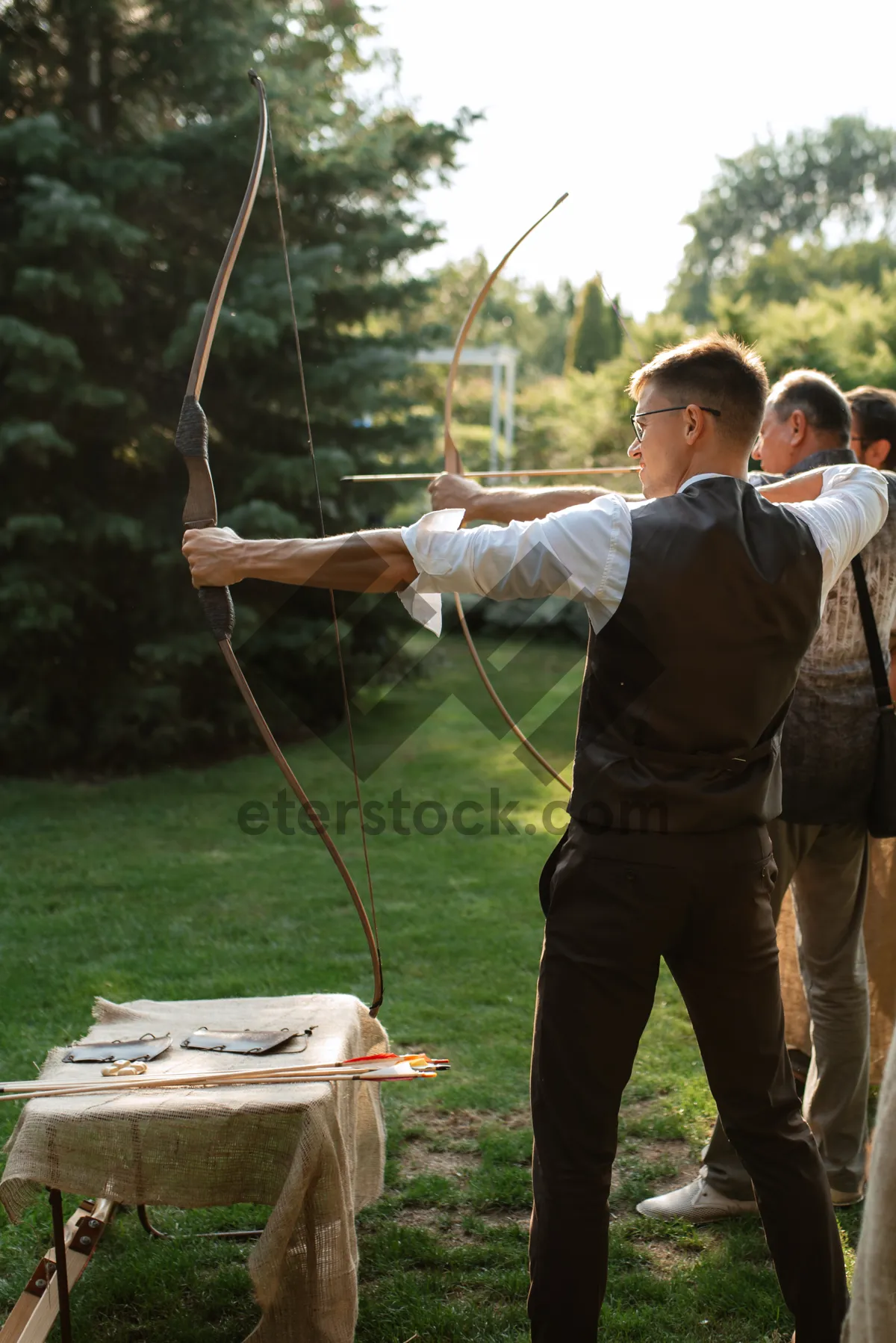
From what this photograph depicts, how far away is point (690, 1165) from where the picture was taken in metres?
2.59

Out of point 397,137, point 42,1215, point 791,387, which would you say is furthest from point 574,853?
point 397,137

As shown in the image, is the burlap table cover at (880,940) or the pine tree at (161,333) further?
the pine tree at (161,333)

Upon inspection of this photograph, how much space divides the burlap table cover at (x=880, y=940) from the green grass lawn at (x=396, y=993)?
47cm

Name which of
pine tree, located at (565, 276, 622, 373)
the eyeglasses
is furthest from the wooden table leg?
pine tree, located at (565, 276, 622, 373)

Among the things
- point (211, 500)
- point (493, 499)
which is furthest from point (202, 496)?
point (493, 499)

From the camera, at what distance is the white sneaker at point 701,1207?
2.35 m

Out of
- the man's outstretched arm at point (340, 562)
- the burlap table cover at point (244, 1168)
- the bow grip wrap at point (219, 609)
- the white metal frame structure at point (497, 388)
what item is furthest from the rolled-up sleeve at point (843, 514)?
the white metal frame structure at point (497, 388)

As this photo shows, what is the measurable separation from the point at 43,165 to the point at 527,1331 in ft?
18.5

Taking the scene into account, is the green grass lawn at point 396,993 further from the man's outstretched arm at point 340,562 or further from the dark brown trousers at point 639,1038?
the man's outstretched arm at point 340,562

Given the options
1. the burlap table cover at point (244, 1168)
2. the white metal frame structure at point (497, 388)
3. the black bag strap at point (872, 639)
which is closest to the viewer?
the burlap table cover at point (244, 1168)

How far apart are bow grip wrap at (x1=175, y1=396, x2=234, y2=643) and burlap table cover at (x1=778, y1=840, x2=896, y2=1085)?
5.58 ft

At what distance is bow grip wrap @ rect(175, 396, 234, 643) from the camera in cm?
193

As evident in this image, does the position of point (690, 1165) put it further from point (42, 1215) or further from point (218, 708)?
point (218, 708)

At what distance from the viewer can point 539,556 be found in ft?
5.07
